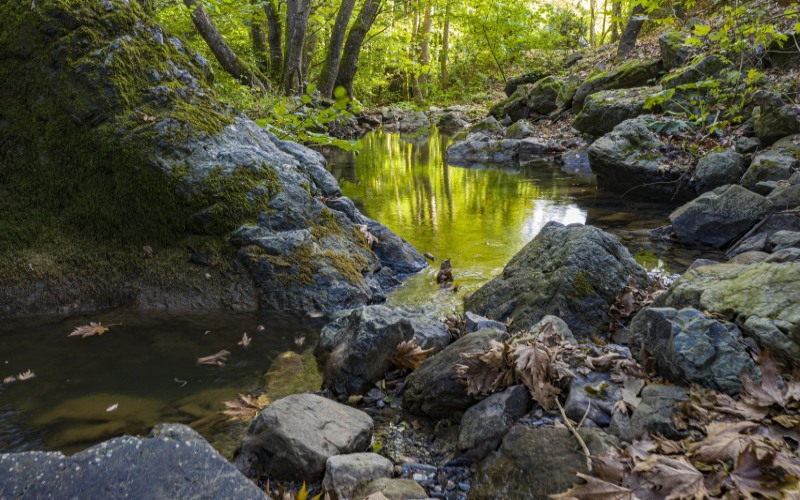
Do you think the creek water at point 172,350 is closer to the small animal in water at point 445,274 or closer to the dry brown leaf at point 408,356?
the small animal in water at point 445,274

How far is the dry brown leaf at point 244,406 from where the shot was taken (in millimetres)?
3334

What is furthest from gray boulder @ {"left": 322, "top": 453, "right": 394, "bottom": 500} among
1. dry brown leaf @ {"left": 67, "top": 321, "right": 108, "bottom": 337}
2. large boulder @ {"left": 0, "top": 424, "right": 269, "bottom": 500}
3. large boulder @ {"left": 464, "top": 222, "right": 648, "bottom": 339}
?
dry brown leaf @ {"left": 67, "top": 321, "right": 108, "bottom": 337}

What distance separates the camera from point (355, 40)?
1669cm

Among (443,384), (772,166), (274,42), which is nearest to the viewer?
(443,384)

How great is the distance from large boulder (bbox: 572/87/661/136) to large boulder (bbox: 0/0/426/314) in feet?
32.3

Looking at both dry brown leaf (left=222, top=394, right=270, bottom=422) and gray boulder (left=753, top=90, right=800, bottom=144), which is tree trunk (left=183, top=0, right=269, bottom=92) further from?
dry brown leaf (left=222, top=394, right=270, bottom=422)

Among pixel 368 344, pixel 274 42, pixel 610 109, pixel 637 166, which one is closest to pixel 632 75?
pixel 610 109

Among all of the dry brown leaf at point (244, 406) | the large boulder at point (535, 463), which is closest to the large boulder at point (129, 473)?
the large boulder at point (535, 463)

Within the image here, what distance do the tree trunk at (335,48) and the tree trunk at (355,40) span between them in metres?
0.32

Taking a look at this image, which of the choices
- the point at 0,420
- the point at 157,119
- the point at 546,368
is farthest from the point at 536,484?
the point at 157,119

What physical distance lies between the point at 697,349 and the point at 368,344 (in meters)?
1.95

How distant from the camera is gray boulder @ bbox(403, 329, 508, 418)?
9.93 feet

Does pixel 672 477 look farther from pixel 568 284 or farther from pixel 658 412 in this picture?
pixel 568 284

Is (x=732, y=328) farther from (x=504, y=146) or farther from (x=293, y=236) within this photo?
(x=504, y=146)
